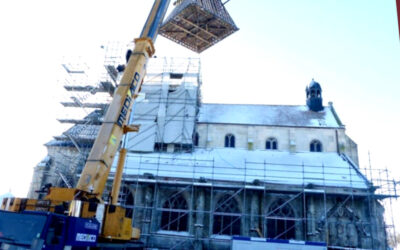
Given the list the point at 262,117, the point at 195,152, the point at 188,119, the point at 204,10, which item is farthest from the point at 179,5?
the point at 262,117

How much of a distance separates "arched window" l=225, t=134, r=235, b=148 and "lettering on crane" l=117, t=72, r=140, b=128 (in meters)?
14.6

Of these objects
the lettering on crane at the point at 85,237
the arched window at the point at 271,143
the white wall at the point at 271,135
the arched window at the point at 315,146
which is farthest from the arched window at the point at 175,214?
the lettering on crane at the point at 85,237

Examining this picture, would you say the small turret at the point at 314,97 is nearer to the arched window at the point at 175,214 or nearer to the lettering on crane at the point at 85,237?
the arched window at the point at 175,214

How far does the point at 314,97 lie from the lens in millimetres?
26906

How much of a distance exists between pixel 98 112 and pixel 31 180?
7041 millimetres

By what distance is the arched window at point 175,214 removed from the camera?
19500mm

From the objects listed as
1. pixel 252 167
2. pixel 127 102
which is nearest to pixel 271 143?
pixel 252 167

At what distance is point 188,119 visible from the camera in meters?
23.5

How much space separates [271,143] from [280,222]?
268 inches

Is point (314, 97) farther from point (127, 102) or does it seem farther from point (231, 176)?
point (127, 102)

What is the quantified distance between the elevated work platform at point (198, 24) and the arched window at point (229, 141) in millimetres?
8115

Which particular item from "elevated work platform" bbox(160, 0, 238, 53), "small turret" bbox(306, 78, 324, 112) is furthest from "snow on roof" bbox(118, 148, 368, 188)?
"elevated work platform" bbox(160, 0, 238, 53)

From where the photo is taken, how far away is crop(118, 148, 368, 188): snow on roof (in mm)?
19266

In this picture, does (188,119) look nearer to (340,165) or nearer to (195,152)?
(195,152)
